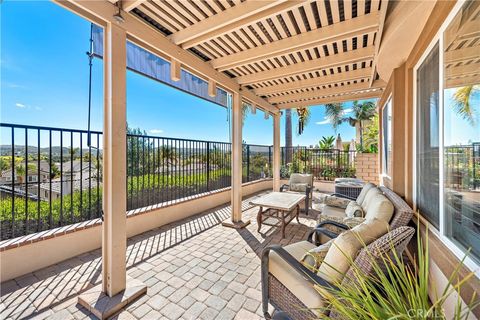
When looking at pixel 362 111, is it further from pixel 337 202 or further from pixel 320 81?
pixel 337 202

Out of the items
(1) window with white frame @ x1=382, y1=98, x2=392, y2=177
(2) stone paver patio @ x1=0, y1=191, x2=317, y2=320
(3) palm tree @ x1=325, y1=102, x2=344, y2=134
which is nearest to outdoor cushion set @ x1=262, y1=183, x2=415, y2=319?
(2) stone paver patio @ x1=0, y1=191, x2=317, y2=320

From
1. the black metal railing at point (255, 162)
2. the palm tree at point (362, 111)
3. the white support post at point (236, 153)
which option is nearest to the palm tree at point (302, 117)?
the palm tree at point (362, 111)

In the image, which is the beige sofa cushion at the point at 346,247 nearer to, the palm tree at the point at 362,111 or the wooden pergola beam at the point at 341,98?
the wooden pergola beam at the point at 341,98

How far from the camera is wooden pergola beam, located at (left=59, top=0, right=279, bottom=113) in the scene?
1.82 metres

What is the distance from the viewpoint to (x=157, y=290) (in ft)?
7.11

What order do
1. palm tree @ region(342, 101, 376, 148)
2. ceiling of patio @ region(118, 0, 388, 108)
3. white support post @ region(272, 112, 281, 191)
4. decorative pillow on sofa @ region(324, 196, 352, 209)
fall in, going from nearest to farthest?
ceiling of patio @ region(118, 0, 388, 108) < decorative pillow on sofa @ region(324, 196, 352, 209) < white support post @ region(272, 112, 281, 191) < palm tree @ region(342, 101, 376, 148)

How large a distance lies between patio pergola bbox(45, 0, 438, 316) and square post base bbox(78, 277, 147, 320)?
0.04 metres

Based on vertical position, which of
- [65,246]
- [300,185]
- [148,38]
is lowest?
[65,246]

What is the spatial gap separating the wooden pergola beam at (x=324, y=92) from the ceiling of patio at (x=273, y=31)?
1.98 ft

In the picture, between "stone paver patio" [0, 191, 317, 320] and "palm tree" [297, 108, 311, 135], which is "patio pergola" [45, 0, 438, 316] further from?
"palm tree" [297, 108, 311, 135]

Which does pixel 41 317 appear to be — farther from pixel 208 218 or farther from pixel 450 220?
pixel 450 220

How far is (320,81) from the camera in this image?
418 centimetres

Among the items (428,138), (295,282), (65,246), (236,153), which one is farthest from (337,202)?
(65,246)

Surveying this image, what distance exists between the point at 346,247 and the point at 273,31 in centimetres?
261
